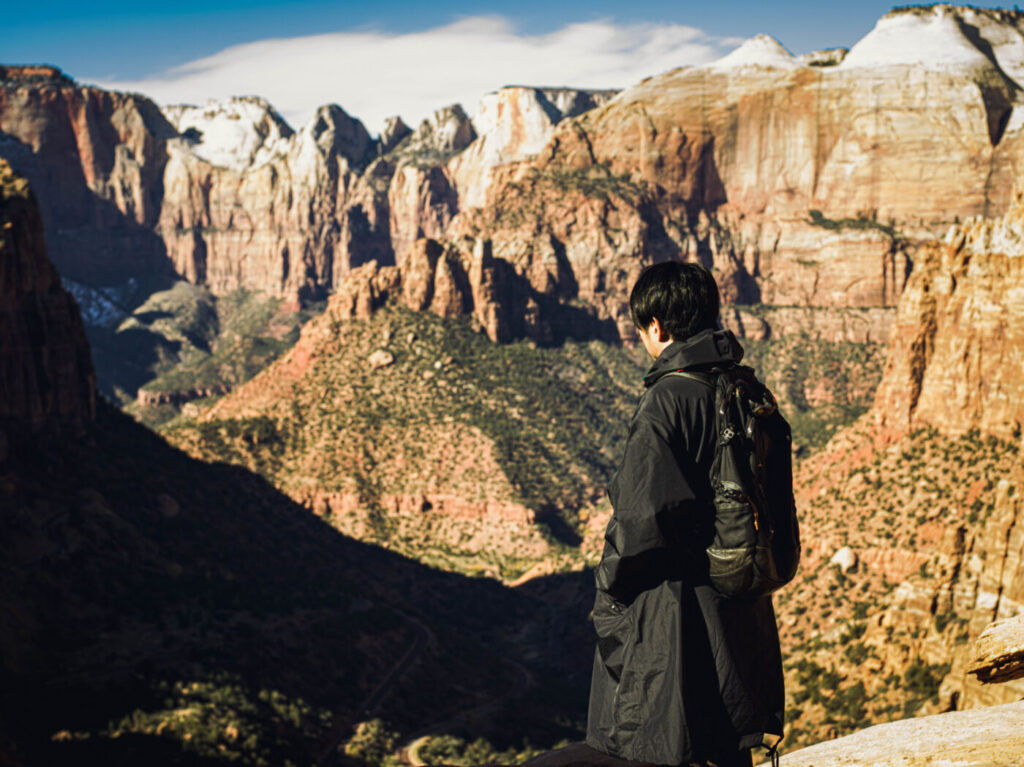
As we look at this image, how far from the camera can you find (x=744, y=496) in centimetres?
798

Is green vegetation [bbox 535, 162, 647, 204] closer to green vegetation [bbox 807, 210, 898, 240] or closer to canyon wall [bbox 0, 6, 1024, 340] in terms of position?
canyon wall [bbox 0, 6, 1024, 340]

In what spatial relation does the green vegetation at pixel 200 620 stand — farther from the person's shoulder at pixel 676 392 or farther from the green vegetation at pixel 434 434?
the person's shoulder at pixel 676 392

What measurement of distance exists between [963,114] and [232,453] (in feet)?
388

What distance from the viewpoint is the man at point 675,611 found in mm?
7871

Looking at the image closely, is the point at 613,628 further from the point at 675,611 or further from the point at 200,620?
the point at 200,620

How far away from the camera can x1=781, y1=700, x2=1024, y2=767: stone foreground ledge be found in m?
9.77

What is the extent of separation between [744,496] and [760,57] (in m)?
168

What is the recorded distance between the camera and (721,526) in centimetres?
808

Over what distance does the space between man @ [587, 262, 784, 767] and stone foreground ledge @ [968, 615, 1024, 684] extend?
16.0 ft

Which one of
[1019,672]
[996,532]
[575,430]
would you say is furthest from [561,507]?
[1019,672]

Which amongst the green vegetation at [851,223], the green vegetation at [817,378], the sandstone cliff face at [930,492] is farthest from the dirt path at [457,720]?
the green vegetation at [851,223]

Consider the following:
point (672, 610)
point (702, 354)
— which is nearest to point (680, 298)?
point (702, 354)

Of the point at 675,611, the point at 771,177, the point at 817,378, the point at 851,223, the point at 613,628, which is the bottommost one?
the point at 817,378

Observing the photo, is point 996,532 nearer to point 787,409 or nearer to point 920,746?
point 920,746
